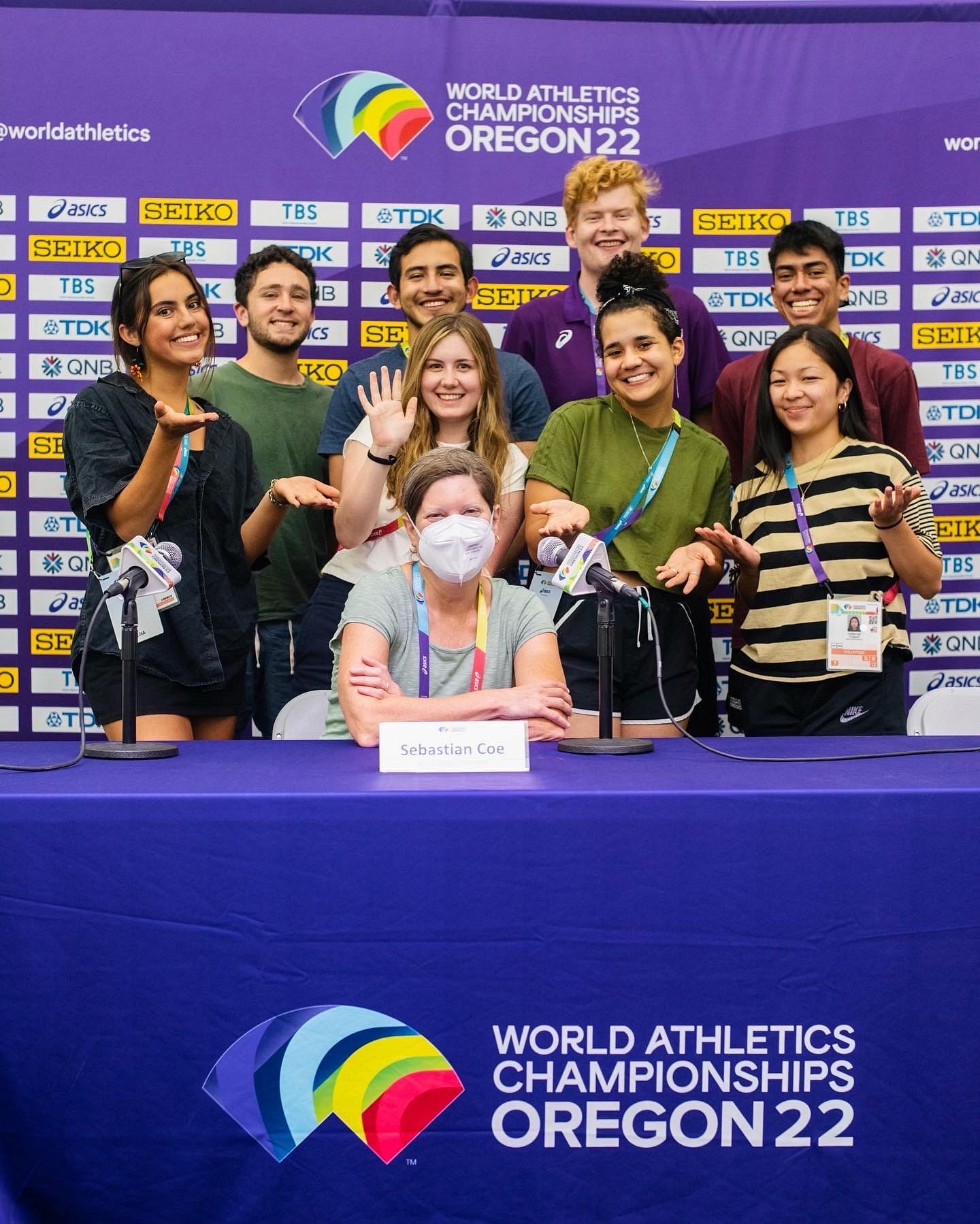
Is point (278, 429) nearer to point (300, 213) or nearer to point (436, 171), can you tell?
point (300, 213)

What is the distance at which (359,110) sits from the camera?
4.17 m

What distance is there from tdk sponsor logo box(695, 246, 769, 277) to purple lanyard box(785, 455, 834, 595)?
1.51 metres

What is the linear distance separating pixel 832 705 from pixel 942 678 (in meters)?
1.58

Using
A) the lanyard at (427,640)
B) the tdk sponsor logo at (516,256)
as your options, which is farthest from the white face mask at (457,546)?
the tdk sponsor logo at (516,256)

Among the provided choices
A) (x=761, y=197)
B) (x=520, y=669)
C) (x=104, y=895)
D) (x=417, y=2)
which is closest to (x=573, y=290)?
(x=761, y=197)

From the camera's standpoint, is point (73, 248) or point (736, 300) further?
point (736, 300)

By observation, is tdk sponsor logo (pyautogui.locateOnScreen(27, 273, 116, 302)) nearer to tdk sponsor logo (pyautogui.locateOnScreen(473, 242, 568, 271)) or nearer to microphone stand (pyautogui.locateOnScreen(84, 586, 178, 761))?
tdk sponsor logo (pyautogui.locateOnScreen(473, 242, 568, 271))

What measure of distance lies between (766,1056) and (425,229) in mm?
2628

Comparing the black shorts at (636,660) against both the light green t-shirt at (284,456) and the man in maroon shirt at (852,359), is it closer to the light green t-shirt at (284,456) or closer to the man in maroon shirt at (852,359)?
the man in maroon shirt at (852,359)

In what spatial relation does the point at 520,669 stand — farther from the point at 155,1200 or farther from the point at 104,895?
the point at 155,1200

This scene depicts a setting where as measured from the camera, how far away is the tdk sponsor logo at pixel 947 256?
4.29 metres

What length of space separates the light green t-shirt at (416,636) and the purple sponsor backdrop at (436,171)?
2.13 m

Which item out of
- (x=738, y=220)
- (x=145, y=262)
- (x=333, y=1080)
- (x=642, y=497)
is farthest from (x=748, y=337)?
(x=333, y=1080)

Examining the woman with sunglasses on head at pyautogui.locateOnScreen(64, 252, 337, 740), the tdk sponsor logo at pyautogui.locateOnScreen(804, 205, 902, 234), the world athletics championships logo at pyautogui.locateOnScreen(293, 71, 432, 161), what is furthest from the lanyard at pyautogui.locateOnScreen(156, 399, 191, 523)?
the tdk sponsor logo at pyautogui.locateOnScreen(804, 205, 902, 234)
